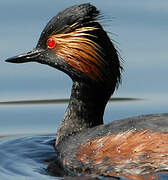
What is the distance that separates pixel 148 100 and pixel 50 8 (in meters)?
3.06

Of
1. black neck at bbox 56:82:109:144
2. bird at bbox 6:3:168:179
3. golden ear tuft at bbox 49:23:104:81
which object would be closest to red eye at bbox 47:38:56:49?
bird at bbox 6:3:168:179

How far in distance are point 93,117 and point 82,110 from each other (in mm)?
188

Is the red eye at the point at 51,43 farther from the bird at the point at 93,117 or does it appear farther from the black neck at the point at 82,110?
the black neck at the point at 82,110

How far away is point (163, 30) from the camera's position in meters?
15.6

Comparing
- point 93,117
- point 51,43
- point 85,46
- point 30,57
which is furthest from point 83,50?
point 93,117

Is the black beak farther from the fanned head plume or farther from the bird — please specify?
the fanned head plume

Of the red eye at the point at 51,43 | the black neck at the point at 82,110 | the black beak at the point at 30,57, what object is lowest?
the black neck at the point at 82,110

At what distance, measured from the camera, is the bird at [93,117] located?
11.0 metres

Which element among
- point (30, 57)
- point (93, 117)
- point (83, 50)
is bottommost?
point (93, 117)

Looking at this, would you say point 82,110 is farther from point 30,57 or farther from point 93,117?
Answer: point 30,57

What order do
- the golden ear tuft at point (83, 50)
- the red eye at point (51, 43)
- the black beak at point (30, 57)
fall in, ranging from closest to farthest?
1. the golden ear tuft at point (83, 50)
2. the red eye at point (51, 43)
3. the black beak at point (30, 57)

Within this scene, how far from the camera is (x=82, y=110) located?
12320 mm

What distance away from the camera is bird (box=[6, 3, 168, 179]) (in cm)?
1099

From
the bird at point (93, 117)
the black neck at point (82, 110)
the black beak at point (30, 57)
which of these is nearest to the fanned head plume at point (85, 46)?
the bird at point (93, 117)
